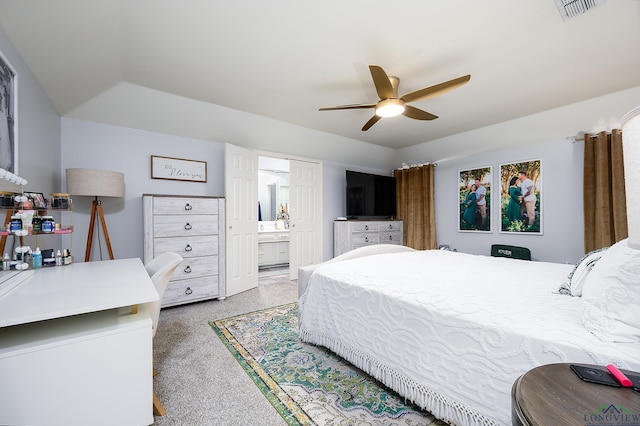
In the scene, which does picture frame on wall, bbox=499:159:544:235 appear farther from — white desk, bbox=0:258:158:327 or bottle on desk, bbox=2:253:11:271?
bottle on desk, bbox=2:253:11:271

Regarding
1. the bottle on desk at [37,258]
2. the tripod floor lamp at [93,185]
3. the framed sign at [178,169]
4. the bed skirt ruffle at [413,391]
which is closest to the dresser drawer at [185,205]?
the tripod floor lamp at [93,185]

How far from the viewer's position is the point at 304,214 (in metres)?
4.91

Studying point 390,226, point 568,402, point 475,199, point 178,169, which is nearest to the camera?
point 568,402

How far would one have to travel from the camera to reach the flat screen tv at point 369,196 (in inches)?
204

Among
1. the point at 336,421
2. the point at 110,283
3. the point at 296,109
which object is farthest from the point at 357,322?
the point at 296,109

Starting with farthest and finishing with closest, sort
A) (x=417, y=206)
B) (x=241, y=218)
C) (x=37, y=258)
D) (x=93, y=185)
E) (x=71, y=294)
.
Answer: (x=417, y=206), (x=241, y=218), (x=93, y=185), (x=37, y=258), (x=71, y=294)

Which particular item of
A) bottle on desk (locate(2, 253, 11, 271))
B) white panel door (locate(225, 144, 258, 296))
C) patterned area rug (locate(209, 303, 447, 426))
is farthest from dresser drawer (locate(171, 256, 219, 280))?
bottle on desk (locate(2, 253, 11, 271))

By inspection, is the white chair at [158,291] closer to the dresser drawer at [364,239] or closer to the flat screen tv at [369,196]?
the dresser drawer at [364,239]

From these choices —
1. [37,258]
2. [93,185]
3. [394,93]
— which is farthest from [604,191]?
[93,185]

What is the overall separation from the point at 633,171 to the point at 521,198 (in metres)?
4.21

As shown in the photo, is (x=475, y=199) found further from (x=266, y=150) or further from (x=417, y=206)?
(x=266, y=150)

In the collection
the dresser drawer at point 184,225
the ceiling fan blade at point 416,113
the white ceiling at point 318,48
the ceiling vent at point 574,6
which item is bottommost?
the dresser drawer at point 184,225

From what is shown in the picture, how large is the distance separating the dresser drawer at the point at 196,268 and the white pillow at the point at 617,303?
3466 mm

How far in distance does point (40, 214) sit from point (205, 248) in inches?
65.4
